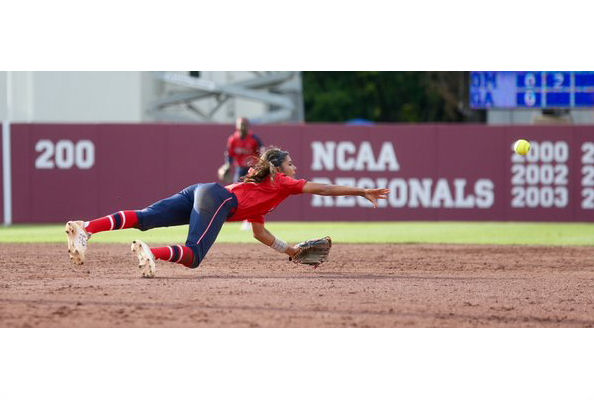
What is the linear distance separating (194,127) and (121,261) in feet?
33.3

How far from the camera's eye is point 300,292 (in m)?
8.49

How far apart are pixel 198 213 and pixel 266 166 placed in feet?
2.75

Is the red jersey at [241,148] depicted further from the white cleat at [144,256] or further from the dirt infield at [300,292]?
Answer: the white cleat at [144,256]

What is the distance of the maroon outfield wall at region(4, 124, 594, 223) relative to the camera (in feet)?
69.1

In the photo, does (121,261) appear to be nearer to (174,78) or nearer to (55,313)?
(55,313)

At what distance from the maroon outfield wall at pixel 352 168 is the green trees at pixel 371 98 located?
62.2 ft

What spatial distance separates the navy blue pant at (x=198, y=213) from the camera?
910 cm

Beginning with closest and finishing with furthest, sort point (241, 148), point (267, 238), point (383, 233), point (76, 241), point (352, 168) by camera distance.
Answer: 1. point (76, 241)
2. point (267, 238)
3. point (241, 148)
4. point (383, 233)
5. point (352, 168)

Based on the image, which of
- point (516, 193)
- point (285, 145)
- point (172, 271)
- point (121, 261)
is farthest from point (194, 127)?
point (172, 271)

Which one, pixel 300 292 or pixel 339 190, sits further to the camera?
pixel 339 190

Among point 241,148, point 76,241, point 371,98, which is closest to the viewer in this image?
point 76,241

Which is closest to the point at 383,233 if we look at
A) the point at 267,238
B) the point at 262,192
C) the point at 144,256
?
the point at 267,238

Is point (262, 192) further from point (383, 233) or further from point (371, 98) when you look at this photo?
point (371, 98)

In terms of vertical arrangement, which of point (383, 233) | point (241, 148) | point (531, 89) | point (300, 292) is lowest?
point (383, 233)
